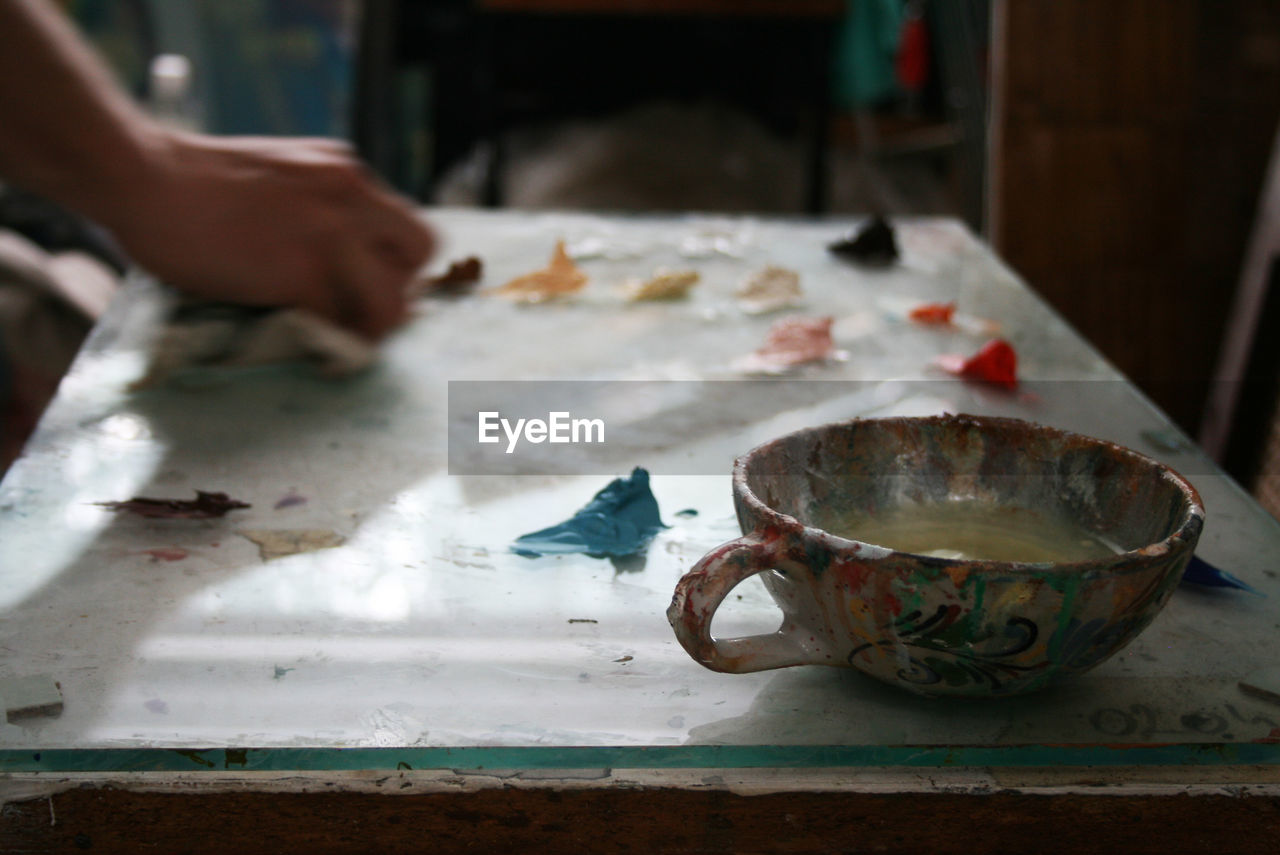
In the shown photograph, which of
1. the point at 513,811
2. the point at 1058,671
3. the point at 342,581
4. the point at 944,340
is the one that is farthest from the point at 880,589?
the point at 944,340

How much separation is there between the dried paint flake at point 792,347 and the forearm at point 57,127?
68 centimetres

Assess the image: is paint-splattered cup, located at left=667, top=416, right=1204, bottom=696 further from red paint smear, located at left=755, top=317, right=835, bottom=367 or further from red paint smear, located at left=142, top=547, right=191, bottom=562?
red paint smear, located at left=755, top=317, right=835, bottom=367

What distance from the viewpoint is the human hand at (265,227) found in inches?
45.9

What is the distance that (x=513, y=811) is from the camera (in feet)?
1.80

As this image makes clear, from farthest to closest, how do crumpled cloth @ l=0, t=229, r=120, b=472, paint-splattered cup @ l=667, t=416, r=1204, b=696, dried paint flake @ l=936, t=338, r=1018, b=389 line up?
1. crumpled cloth @ l=0, t=229, r=120, b=472
2. dried paint flake @ l=936, t=338, r=1018, b=389
3. paint-splattered cup @ l=667, t=416, r=1204, b=696

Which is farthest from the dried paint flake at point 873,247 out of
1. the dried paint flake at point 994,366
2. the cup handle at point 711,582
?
the cup handle at point 711,582

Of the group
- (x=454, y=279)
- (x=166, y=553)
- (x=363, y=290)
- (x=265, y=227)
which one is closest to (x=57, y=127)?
(x=265, y=227)

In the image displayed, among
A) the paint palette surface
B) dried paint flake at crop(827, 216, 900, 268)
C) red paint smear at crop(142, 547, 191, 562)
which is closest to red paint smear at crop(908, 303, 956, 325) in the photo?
the paint palette surface

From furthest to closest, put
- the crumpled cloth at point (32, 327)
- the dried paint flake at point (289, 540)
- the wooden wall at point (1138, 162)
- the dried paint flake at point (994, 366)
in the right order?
the wooden wall at point (1138, 162)
the crumpled cloth at point (32, 327)
the dried paint flake at point (994, 366)
the dried paint flake at point (289, 540)

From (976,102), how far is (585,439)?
2042mm

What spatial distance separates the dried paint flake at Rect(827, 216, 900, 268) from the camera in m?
1.60

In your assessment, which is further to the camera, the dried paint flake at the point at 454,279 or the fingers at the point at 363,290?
the dried paint flake at the point at 454,279

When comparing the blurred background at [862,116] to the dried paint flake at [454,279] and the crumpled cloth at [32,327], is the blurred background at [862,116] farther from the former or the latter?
the crumpled cloth at [32,327]

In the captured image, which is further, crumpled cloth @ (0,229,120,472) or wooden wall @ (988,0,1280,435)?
wooden wall @ (988,0,1280,435)
